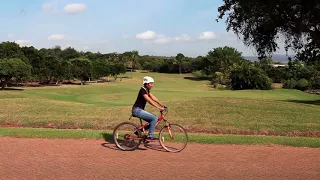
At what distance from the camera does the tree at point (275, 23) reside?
48.6 ft

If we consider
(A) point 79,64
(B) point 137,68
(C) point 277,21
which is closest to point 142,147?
(C) point 277,21

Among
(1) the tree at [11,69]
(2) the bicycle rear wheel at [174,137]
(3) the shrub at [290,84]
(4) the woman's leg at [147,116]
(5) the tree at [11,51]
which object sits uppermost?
(5) the tree at [11,51]

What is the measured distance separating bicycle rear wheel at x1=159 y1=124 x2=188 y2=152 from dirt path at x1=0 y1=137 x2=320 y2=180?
20 centimetres

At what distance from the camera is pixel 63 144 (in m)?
9.77

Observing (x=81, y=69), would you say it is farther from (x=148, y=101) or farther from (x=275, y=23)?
(x=148, y=101)

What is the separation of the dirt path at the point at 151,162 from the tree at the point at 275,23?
7049 mm

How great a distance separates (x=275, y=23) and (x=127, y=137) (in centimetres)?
939

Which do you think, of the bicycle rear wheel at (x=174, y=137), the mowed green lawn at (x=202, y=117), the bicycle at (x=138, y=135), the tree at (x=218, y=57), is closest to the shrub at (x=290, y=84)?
the tree at (x=218, y=57)

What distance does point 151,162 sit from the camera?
809 cm

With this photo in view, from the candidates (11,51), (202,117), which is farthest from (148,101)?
(11,51)

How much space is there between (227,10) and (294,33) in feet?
10.3

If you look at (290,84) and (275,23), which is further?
(290,84)

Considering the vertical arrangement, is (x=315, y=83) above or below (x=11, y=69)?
below

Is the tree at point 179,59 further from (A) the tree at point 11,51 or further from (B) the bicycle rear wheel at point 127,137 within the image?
(B) the bicycle rear wheel at point 127,137
